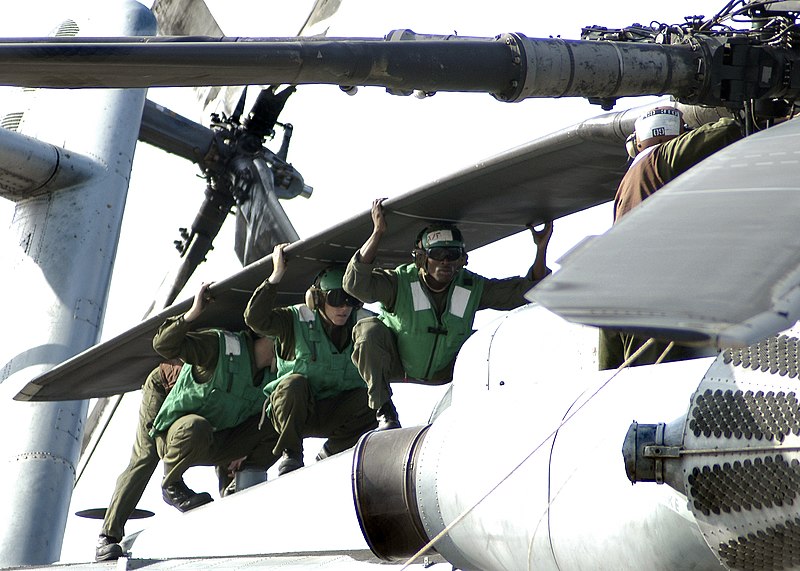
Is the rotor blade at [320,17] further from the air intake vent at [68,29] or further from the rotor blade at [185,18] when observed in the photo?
the air intake vent at [68,29]

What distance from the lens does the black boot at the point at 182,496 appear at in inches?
322

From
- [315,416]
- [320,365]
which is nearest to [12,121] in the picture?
[320,365]

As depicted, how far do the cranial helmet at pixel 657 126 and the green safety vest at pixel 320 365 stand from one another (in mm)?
3044

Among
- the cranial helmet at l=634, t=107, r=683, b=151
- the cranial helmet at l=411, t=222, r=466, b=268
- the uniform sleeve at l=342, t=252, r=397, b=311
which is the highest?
the cranial helmet at l=634, t=107, r=683, b=151

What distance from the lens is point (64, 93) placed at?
10.1 meters

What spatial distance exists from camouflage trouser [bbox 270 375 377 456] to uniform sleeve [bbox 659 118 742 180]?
307 centimetres

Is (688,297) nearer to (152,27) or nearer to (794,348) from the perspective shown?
(794,348)

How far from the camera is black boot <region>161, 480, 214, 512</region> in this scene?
322 inches

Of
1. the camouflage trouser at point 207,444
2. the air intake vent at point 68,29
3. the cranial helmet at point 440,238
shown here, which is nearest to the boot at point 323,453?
the camouflage trouser at point 207,444

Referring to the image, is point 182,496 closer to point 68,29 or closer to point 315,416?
point 315,416

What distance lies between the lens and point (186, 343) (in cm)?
823

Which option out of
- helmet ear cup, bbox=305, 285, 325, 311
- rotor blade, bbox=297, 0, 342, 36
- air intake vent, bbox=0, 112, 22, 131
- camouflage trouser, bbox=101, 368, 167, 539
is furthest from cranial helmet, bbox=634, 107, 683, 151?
air intake vent, bbox=0, 112, 22, 131

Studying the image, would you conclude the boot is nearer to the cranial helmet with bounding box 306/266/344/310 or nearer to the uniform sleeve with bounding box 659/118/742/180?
the cranial helmet with bounding box 306/266/344/310

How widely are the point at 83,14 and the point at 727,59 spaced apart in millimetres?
6957
